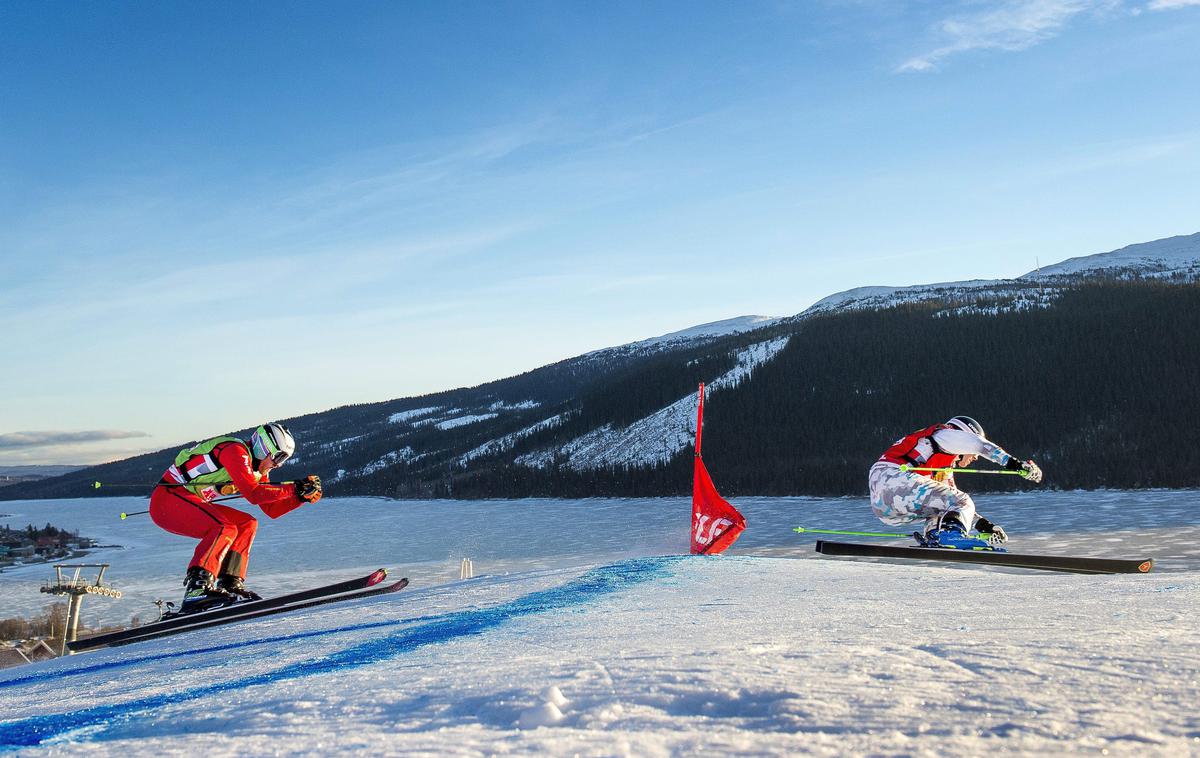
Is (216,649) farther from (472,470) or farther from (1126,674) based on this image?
(472,470)

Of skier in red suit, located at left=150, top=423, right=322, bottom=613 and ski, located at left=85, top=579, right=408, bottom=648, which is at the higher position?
skier in red suit, located at left=150, top=423, right=322, bottom=613

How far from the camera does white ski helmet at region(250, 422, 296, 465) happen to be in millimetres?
8930

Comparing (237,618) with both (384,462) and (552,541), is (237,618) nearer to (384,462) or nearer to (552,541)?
(552,541)

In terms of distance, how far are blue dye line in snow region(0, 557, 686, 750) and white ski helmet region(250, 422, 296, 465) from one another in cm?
293

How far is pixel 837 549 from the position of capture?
468 inches

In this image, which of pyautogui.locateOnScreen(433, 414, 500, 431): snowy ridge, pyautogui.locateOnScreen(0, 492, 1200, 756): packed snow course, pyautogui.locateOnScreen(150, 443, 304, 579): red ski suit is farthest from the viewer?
pyautogui.locateOnScreen(433, 414, 500, 431): snowy ridge

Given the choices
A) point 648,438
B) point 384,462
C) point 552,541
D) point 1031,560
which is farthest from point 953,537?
point 384,462

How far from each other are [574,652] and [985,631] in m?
2.17

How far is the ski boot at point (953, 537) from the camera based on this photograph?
10406 millimetres

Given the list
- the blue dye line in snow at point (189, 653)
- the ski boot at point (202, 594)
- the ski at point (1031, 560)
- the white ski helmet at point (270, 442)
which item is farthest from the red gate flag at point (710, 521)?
the blue dye line in snow at point (189, 653)

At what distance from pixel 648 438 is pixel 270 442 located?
290 ft

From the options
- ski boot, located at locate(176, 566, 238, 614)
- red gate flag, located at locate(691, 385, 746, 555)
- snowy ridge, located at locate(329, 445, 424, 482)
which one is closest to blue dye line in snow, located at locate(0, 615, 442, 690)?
ski boot, located at locate(176, 566, 238, 614)

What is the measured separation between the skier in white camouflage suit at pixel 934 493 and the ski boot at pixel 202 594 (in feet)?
25.3

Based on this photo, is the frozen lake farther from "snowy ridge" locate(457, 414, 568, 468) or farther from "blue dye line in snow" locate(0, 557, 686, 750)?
"snowy ridge" locate(457, 414, 568, 468)
